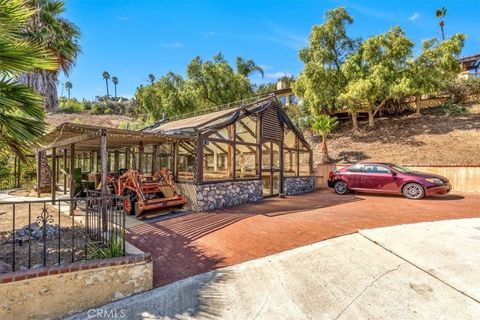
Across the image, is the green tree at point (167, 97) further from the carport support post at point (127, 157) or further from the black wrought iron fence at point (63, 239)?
the black wrought iron fence at point (63, 239)

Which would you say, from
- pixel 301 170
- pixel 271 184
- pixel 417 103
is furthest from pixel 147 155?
pixel 417 103

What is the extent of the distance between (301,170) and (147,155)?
23.8 feet

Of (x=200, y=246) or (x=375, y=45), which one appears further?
(x=375, y=45)

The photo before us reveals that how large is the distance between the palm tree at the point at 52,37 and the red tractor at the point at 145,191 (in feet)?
12.2

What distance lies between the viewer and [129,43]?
54.0 feet

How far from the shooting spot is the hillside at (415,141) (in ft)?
53.8

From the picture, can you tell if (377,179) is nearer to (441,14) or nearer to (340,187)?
(340,187)

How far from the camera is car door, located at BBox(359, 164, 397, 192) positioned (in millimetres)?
10828

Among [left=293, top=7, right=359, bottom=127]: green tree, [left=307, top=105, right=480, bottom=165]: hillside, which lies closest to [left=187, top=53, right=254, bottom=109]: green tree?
[left=293, top=7, right=359, bottom=127]: green tree

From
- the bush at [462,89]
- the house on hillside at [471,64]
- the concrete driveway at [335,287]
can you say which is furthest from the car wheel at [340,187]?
the house on hillside at [471,64]

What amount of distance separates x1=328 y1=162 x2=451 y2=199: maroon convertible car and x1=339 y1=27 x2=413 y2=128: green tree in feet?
30.2

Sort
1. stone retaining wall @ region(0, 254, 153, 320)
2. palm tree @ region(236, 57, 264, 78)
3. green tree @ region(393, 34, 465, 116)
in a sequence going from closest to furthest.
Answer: stone retaining wall @ region(0, 254, 153, 320)
green tree @ region(393, 34, 465, 116)
palm tree @ region(236, 57, 264, 78)

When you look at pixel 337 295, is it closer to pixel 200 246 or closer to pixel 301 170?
pixel 200 246

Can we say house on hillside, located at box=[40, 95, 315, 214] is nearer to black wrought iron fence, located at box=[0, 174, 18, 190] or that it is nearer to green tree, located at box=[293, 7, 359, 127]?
black wrought iron fence, located at box=[0, 174, 18, 190]
